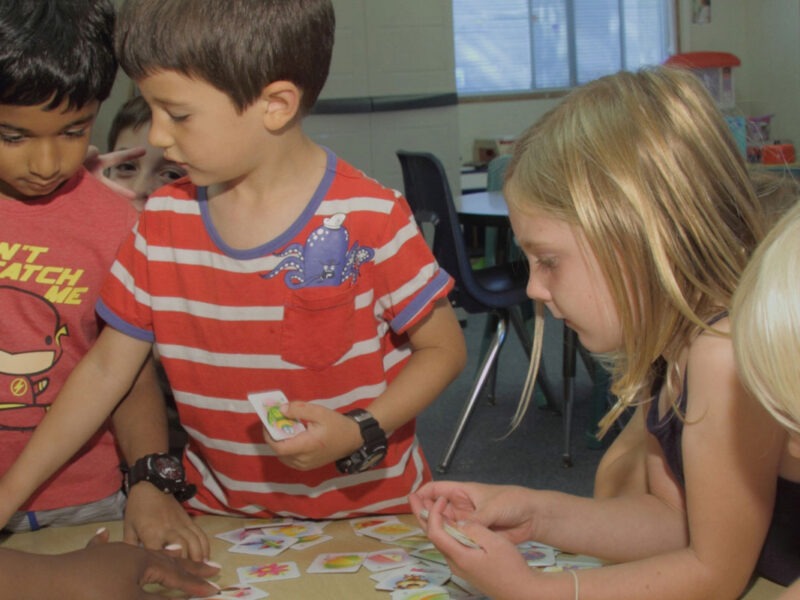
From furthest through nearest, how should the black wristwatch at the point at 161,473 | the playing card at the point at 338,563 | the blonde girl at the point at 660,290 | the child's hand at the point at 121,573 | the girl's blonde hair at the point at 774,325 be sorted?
the black wristwatch at the point at 161,473 → the playing card at the point at 338,563 → the child's hand at the point at 121,573 → the blonde girl at the point at 660,290 → the girl's blonde hair at the point at 774,325

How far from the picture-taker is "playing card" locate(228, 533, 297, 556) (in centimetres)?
129

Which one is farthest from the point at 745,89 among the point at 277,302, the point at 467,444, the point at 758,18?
the point at 277,302

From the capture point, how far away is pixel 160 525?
4.36 ft

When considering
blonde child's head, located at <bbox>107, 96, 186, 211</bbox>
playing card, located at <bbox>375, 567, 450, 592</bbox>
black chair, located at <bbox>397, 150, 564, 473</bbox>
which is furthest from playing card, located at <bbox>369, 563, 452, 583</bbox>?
black chair, located at <bbox>397, 150, 564, 473</bbox>

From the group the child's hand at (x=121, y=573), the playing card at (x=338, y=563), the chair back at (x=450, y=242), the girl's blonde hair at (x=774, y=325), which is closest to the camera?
the girl's blonde hair at (x=774, y=325)

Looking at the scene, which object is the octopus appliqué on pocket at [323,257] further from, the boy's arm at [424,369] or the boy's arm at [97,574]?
the boy's arm at [97,574]

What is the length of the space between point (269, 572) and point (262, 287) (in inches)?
15.4

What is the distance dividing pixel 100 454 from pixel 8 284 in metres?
0.30

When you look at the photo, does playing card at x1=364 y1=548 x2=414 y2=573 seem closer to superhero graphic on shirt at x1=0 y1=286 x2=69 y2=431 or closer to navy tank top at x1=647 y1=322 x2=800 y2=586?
navy tank top at x1=647 y1=322 x2=800 y2=586

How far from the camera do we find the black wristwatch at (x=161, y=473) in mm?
1415

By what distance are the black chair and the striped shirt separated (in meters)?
2.28

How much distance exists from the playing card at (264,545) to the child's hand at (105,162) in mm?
638

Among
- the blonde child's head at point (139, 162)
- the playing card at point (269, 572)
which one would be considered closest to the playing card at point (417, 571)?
the playing card at point (269, 572)

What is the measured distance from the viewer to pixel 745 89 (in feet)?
28.7
